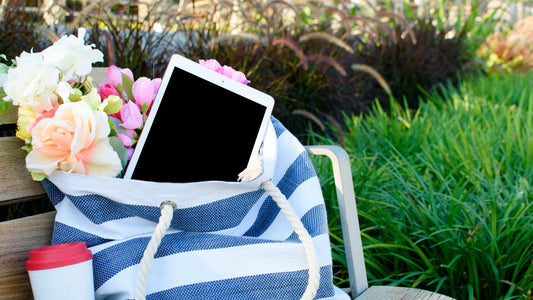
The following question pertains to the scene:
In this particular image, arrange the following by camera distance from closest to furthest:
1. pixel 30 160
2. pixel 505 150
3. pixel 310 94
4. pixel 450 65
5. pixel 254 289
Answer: pixel 30 160
pixel 254 289
pixel 505 150
pixel 310 94
pixel 450 65

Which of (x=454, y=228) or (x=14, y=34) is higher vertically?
(x=14, y=34)

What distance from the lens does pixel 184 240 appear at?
106 cm

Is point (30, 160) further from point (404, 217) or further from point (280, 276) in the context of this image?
point (404, 217)

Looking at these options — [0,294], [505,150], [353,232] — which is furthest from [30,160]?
[505,150]

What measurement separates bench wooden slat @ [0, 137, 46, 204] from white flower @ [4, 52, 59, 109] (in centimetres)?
15

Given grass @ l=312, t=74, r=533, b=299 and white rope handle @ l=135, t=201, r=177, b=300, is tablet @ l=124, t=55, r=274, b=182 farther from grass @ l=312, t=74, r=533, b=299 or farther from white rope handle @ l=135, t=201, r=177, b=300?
grass @ l=312, t=74, r=533, b=299

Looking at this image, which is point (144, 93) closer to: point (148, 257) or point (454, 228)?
point (148, 257)

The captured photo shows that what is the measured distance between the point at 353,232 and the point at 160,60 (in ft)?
4.59

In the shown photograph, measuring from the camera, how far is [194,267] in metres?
1.03

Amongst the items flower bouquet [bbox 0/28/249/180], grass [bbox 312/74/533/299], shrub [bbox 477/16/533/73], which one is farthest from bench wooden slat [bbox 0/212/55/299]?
Answer: shrub [bbox 477/16/533/73]

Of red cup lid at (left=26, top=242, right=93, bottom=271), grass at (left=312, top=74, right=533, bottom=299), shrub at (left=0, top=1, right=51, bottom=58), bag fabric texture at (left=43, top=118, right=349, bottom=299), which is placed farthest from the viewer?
shrub at (left=0, top=1, right=51, bottom=58)

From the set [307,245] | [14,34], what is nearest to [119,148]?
[307,245]

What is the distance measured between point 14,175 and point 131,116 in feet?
0.88

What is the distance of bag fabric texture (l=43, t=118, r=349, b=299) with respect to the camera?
3.25ft
